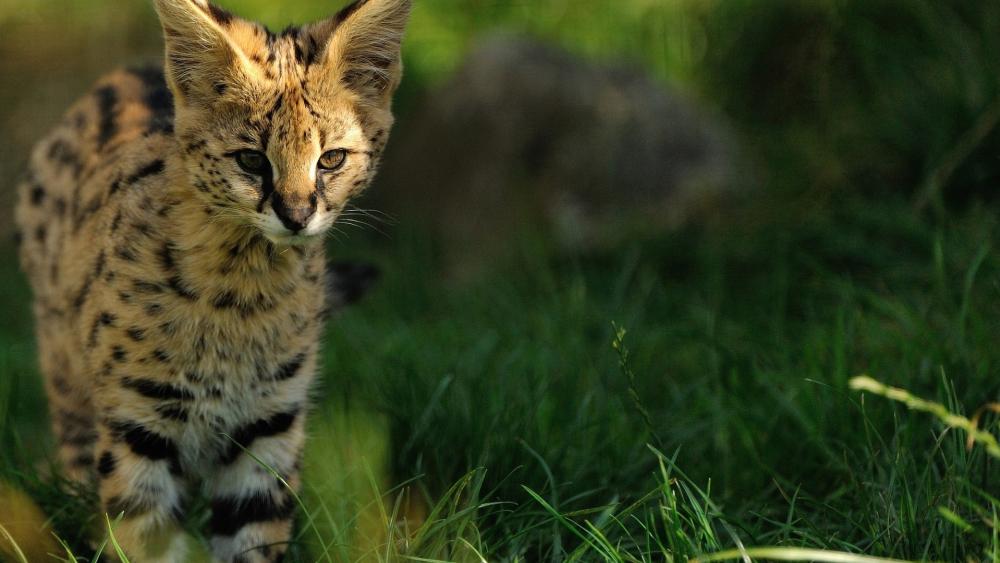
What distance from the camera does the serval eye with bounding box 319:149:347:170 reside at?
275 cm

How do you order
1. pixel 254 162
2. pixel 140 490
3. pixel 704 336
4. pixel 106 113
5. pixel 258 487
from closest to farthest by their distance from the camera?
1. pixel 254 162
2. pixel 140 490
3. pixel 258 487
4. pixel 106 113
5. pixel 704 336

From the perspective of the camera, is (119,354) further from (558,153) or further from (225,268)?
(558,153)

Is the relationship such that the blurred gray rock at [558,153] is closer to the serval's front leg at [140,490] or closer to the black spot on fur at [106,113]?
the black spot on fur at [106,113]

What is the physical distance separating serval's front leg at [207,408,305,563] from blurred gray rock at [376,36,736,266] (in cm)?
265

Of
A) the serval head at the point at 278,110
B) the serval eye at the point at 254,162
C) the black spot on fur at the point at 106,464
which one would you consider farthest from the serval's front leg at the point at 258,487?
the serval eye at the point at 254,162

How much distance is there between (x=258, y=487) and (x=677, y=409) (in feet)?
4.72

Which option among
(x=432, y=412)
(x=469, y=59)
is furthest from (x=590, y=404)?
(x=469, y=59)

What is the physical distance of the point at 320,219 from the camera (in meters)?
2.68

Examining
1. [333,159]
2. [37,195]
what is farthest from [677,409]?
[37,195]

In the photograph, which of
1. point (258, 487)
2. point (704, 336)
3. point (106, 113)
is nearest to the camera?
point (258, 487)

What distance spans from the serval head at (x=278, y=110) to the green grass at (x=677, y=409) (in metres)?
0.72

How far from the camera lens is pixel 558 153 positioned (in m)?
6.06

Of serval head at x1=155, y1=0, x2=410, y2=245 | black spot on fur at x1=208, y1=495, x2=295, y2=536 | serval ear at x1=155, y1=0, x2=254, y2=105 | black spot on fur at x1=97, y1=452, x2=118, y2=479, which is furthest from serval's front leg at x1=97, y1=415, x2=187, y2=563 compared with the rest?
serval ear at x1=155, y1=0, x2=254, y2=105

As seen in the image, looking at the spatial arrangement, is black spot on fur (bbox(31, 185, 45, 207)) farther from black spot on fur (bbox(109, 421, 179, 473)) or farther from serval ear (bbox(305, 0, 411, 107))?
serval ear (bbox(305, 0, 411, 107))
